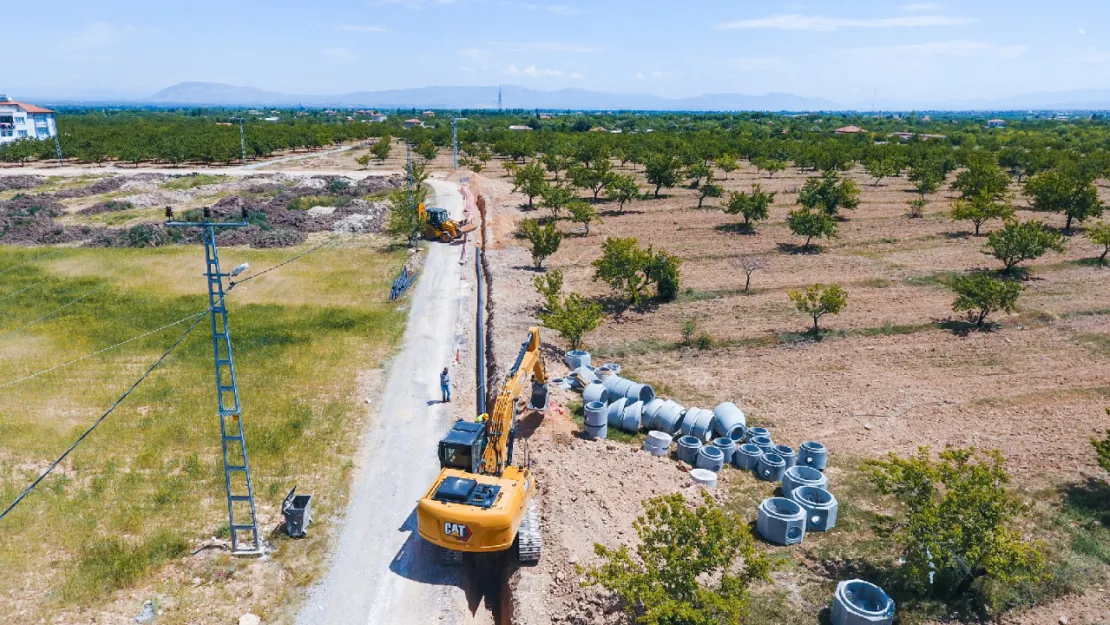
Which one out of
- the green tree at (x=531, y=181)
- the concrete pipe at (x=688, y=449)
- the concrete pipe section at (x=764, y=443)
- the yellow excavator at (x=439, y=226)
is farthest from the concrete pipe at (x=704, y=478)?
the green tree at (x=531, y=181)

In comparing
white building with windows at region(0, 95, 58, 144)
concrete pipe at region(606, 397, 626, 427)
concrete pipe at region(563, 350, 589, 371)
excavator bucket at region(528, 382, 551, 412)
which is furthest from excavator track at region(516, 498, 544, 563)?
white building with windows at region(0, 95, 58, 144)

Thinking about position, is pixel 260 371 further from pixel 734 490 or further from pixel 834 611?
pixel 834 611

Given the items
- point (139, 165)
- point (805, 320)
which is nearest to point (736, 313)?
Answer: point (805, 320)

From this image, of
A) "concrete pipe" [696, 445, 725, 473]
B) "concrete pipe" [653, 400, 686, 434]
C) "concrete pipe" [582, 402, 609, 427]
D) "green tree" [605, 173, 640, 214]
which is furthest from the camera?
"green tree" [605, 173, 640, 214]

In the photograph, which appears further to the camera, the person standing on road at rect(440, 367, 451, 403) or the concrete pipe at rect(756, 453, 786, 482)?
the person standing on road at rect(440, 367, 451, 403)

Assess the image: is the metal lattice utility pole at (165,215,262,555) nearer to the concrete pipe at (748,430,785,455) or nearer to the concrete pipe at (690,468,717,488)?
the concrete pipe at (690,468,717,488)

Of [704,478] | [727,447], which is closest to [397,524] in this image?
[704,478]

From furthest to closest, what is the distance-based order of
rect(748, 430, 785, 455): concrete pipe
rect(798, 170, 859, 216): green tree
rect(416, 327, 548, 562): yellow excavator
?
rect(798, 170, 859, 216): green tree → rect(748, 430, 785, 455): concrete pipe → rect(416, 327, 548, 562): yellow excavator
